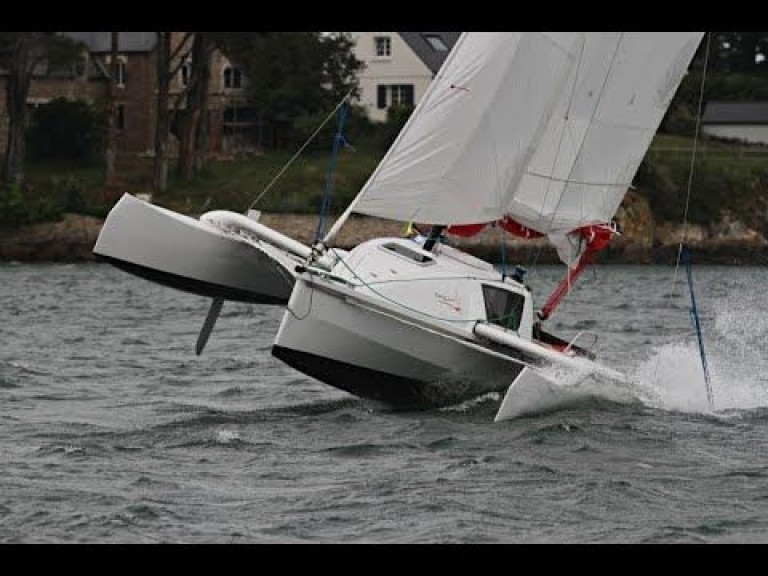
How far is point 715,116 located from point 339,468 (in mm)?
62520

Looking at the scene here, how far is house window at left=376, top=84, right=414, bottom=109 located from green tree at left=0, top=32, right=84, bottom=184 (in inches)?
570

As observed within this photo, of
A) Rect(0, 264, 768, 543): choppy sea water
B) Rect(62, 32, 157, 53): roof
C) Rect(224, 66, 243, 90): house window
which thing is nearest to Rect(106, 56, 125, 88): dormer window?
Rect(62, 32, 157, 53): roof

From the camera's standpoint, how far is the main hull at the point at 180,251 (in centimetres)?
2147

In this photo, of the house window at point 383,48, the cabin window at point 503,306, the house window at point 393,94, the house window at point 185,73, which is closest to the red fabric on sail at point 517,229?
the cabin window at point 503,306

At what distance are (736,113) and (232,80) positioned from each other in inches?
784

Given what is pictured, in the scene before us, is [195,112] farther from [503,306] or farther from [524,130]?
[503,306]

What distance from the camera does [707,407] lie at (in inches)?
861

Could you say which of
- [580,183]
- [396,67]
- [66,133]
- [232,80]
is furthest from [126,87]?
[580,183]

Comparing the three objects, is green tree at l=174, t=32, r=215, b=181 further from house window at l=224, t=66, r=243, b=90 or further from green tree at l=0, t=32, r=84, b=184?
house window at l=224, t=66, r=243, b=90

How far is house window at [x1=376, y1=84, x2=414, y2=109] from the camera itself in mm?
75750

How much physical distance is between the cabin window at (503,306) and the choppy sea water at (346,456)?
34.6 inches

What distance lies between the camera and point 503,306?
821 inches
